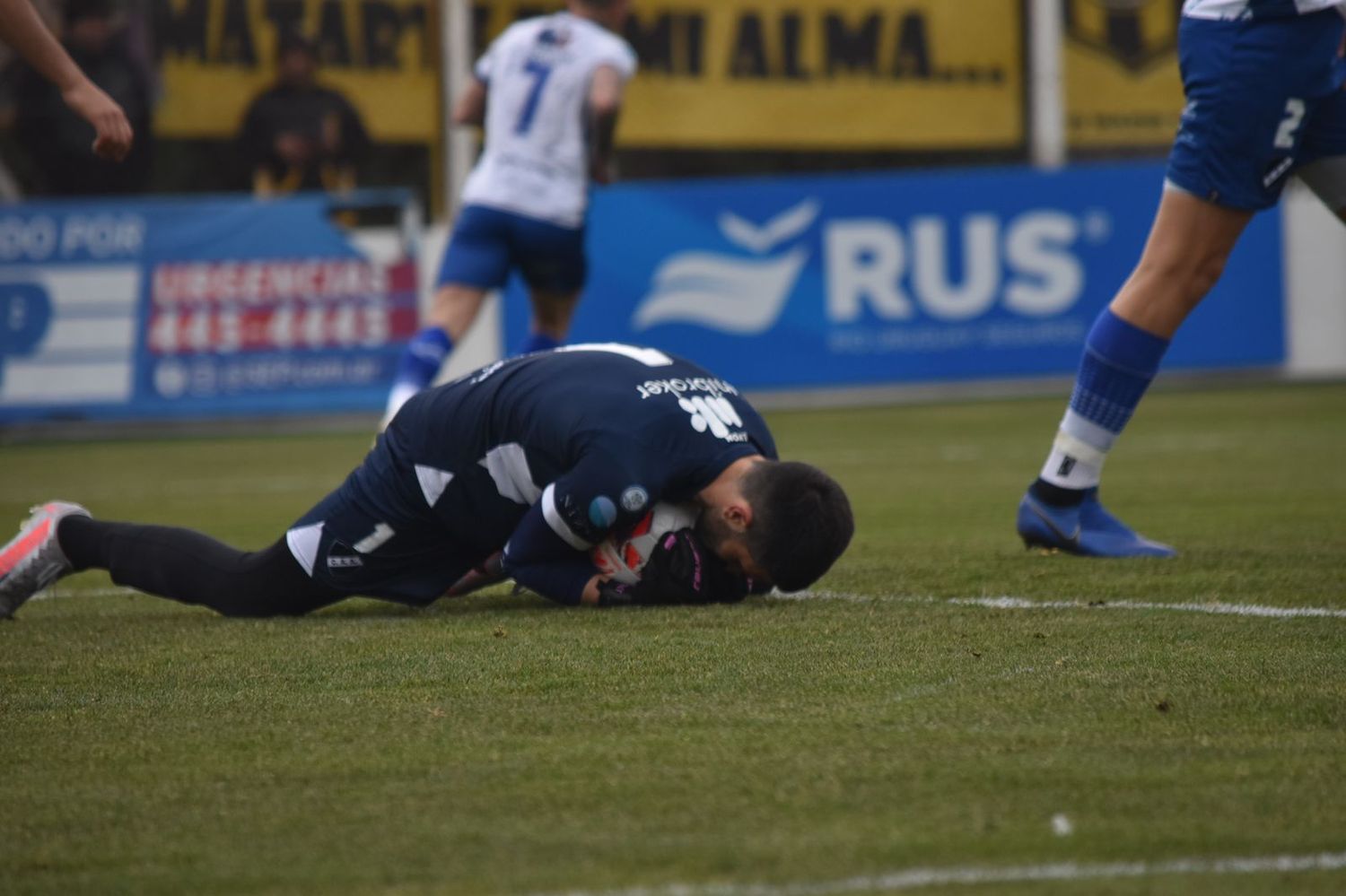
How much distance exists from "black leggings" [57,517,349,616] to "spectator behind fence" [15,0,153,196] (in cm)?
942

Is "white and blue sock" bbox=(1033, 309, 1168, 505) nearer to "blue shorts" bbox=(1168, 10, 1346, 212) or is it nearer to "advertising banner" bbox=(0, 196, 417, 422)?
"blue shorts" bbox=(1168, 10, 1346, 212)

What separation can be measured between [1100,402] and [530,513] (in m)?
1.72

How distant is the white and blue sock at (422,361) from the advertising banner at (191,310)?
516 cm

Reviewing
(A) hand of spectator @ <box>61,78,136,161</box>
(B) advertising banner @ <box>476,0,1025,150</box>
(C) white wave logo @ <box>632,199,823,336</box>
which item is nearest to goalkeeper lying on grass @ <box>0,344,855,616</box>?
(A) hand of spectator @ <box>61,78,136,161</box>

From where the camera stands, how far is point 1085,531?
5160 millimetres

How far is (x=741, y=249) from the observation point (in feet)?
45.3

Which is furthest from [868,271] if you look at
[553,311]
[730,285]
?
[553,311]

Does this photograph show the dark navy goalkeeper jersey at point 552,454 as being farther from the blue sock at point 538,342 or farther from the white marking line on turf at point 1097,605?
the blue sock at point 538,342

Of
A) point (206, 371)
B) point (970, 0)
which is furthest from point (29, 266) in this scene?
point (970, 0)

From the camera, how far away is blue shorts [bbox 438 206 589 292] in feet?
27.2

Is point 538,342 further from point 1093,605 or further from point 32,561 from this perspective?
point 1093,605

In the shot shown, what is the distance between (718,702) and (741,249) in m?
10.7

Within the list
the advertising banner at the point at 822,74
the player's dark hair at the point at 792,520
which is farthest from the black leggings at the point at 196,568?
the advertising banner at the point at 822,74

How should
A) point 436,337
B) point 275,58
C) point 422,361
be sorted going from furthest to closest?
1. point 275,58
2. point 436,337
3. point 422,361
